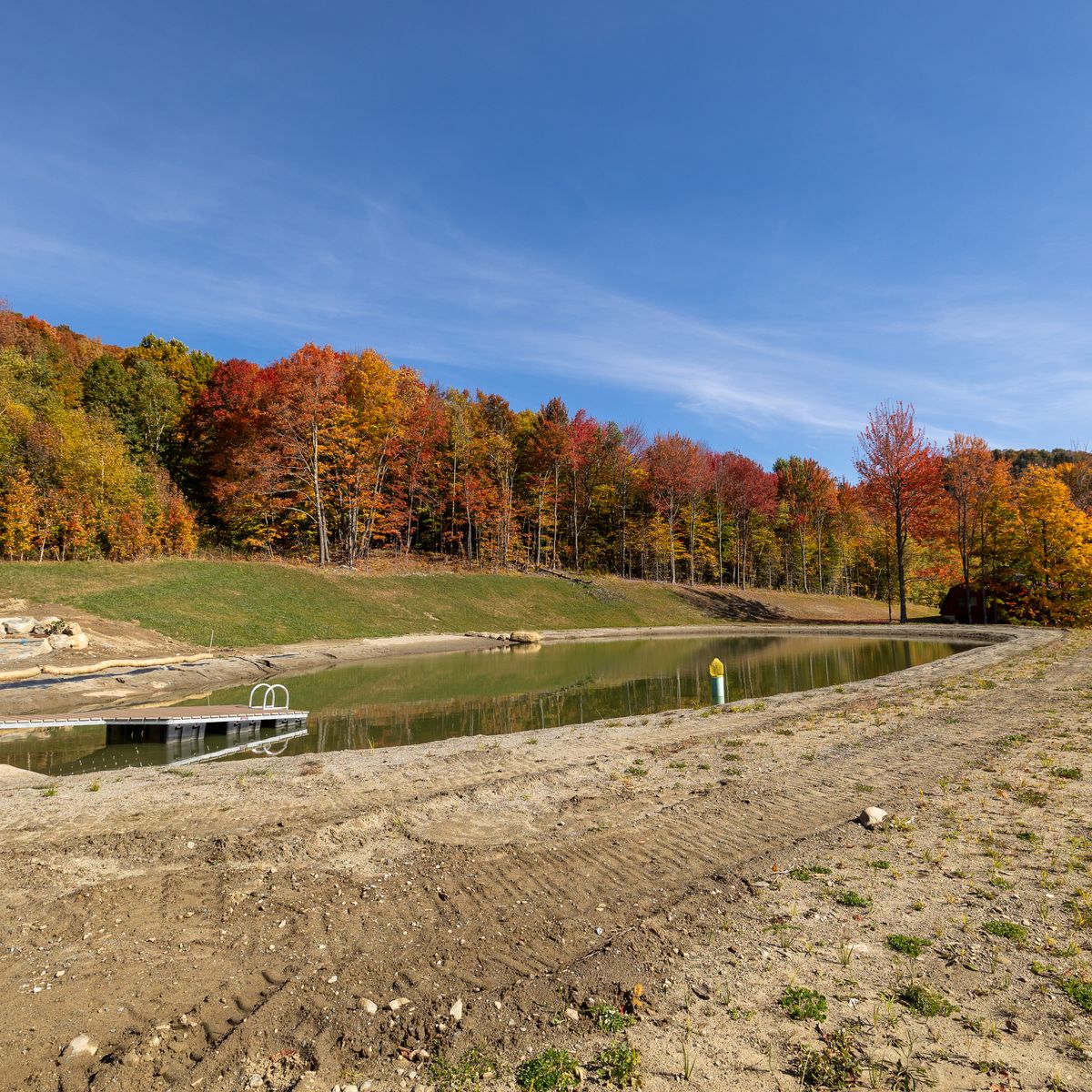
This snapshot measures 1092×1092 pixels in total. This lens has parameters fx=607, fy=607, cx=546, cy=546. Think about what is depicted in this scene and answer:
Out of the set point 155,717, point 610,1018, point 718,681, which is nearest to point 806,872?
point 610,1018

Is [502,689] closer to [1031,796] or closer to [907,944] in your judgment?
[1031,796]

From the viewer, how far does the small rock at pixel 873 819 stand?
24.2 ft

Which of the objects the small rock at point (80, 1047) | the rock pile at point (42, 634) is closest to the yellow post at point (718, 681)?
the small rock at point (80, 1047)

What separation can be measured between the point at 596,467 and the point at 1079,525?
40.8 m

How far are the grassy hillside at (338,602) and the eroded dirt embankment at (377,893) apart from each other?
22.3 metres

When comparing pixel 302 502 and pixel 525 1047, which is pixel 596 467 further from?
pixel 525 1047

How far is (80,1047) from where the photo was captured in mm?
3809

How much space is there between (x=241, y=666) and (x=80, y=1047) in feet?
75.1

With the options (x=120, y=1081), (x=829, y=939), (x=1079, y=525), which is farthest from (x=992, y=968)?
(x=1079, y=525)

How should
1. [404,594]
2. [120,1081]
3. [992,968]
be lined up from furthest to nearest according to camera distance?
1. [404,594]
2. [992,968]
3. [120,1081]

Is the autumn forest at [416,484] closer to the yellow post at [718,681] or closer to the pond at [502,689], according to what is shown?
the pond at [502,689]

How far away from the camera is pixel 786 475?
8050 cm

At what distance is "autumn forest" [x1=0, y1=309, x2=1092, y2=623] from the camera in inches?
1532

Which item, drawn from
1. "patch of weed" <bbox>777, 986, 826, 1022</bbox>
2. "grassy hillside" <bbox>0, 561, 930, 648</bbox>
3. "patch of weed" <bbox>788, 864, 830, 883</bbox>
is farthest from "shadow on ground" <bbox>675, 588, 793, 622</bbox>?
"patch of weed" <bbox>777, 986, 826, 1022</bbox>
